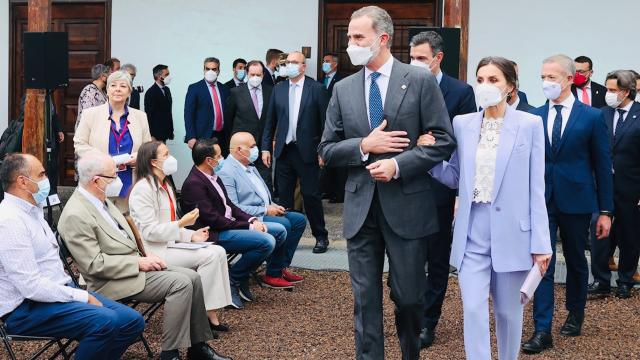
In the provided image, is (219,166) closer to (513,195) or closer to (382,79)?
(382,79)

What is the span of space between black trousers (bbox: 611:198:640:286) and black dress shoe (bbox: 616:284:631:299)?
29mm

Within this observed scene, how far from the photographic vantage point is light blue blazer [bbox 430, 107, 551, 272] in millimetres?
5230

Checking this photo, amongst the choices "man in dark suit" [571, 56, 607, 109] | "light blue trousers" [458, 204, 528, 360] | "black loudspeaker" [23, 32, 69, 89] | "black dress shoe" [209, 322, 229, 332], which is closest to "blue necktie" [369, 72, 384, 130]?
"light blue trousers" [458, 204, 528, 360]

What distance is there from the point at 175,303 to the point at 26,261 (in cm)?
121

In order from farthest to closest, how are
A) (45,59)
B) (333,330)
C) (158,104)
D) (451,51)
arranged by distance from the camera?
1. (158,104)
2. (45,59)
3. (451,51)
4. (333,330)

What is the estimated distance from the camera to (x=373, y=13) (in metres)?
5.23

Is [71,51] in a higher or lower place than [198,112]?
higher

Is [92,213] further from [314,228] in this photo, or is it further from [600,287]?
[600,287]

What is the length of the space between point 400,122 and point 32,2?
6215 mm

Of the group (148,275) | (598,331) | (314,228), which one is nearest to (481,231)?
(148,275)

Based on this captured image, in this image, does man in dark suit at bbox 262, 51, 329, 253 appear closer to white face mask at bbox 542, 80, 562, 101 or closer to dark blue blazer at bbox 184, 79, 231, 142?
dark blue blazer at bbox 184, 79, 231, 142

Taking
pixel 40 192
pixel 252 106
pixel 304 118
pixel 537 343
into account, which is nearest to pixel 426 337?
pixel 537 343

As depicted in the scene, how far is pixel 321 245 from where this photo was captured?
9844 mm

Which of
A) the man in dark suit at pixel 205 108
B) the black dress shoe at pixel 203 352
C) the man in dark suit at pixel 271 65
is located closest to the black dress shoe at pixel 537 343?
the black dress shoe at pixel 203 352
